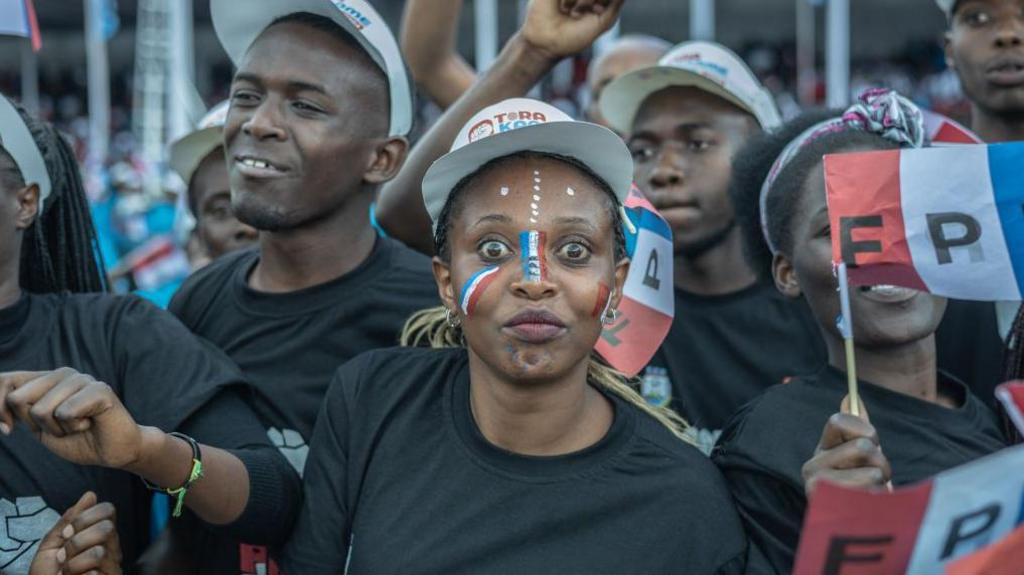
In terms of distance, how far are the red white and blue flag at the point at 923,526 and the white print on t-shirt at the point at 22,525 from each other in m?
1.55

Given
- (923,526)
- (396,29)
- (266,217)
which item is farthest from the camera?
(396,29)

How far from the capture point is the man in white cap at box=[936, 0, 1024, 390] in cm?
368

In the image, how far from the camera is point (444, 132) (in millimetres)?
3133

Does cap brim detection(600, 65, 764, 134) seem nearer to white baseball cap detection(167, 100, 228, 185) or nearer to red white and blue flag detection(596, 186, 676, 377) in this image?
red white and blue flag detection(596, 186, 676, 377)

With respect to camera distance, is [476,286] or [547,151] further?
[547,151]

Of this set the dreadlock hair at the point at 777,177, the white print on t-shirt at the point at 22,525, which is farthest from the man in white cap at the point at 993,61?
the white print on t-shirt at the point at 22,525

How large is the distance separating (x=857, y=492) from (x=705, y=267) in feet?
6.26

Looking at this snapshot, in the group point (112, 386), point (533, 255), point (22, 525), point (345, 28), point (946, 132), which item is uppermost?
point (345, 28)

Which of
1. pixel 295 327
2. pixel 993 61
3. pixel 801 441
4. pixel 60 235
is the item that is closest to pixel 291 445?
pixel 295 327

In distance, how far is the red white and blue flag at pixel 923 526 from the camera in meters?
1.67

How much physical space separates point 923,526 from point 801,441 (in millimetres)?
641

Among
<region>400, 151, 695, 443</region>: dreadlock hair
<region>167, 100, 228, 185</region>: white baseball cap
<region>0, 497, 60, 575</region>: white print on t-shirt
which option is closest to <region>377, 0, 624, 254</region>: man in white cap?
<region>400, 151, 695, 443</region>: dreadlock hair

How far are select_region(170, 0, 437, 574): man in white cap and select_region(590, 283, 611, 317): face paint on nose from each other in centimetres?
75

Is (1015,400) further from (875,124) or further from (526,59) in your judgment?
(526,59)
